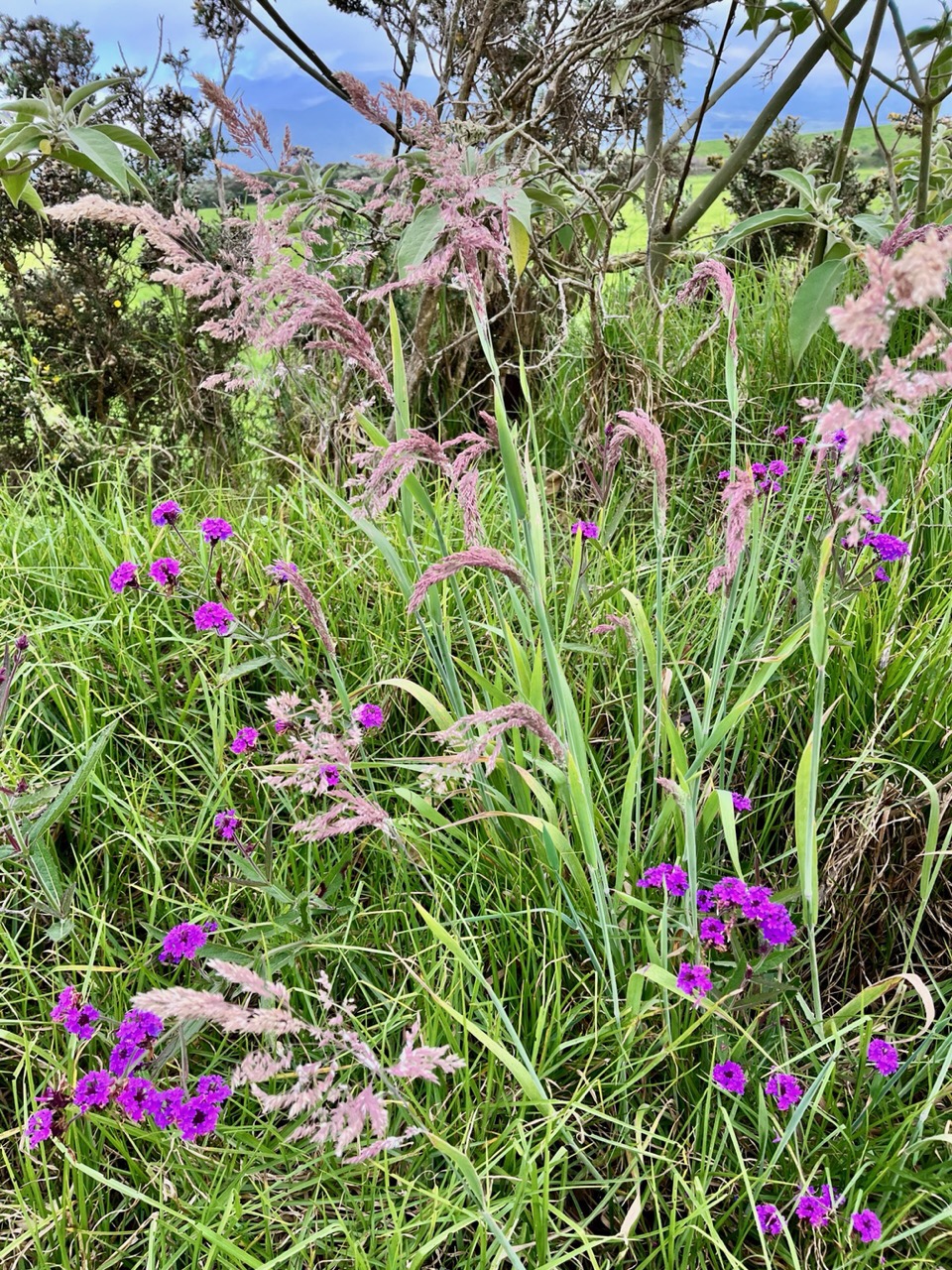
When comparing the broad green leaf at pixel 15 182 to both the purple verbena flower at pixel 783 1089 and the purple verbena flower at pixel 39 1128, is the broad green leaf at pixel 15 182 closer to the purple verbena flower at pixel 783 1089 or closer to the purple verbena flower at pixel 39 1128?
the purple verbena flower at pixel 39 1128

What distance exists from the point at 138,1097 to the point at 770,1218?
858 mm

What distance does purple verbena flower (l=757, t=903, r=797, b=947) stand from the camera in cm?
115

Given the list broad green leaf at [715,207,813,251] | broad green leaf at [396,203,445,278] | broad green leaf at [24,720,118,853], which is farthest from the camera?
broad green leaf at [715,207,813,251]

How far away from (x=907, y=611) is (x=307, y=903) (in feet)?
4.71

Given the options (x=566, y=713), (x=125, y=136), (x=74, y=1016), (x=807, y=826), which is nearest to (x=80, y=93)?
(x=125, y=136)

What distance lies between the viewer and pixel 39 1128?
1.17 meters

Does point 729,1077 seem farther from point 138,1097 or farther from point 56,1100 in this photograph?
point 56,1100


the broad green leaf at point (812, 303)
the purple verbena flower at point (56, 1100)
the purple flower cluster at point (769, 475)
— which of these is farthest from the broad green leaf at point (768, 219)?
the purple verbena flower at point (56, 1100)

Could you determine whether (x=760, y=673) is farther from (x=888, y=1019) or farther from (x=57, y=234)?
(x=57, y=234)

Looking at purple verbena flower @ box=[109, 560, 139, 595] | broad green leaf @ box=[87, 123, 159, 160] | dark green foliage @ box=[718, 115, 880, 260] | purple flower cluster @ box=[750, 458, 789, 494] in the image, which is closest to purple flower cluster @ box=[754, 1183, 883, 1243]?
purple flower cluster @ box=[750, 458, 789, 494]

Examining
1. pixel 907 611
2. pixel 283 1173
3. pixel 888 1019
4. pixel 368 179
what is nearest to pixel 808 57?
pixel 368 179

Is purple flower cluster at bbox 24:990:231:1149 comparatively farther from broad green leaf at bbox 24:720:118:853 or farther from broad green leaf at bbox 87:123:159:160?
broad green leaf at bbox 87:123:159:160

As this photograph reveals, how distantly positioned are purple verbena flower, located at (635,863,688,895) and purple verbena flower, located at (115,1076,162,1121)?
73cm

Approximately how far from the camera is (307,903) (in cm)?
133
